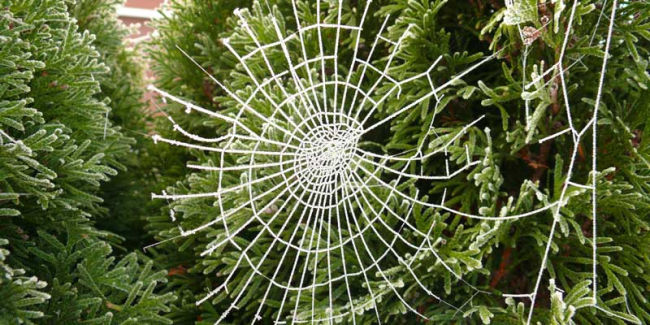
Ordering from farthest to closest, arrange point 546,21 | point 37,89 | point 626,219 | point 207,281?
point 207,281
point 37,89
point 626,219
point 546,21

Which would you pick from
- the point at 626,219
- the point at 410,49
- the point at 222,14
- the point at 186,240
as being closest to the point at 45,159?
the point at 186,240

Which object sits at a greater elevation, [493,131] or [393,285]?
[493,131]

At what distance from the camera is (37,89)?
3.65 feet

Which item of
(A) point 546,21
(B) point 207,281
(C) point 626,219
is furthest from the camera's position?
(B) point 207,281

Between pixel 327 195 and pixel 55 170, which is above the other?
pixel 55 170

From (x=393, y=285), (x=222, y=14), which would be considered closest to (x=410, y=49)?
(x=393, y=285)

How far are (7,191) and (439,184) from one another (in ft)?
Result: 2.53

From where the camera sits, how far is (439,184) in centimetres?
110

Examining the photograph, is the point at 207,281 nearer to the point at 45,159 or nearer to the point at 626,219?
the point at 45,159

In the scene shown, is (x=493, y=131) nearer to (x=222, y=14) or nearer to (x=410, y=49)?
(x=410, y=49)

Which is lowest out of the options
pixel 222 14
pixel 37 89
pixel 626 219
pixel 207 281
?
pixel 207 281

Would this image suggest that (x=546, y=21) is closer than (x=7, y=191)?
Yes

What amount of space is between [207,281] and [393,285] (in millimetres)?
448

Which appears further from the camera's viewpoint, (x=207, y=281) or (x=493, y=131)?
(x=207, y=281)
